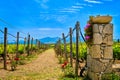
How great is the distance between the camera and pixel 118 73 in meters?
→ 9.44

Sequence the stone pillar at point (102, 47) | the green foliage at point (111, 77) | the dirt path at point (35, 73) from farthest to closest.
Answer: the dirt path at point (35, 73)
the stone pillar at point (102, 47)
the green foliage at point (111, 77)

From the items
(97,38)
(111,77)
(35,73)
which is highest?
(97,38)

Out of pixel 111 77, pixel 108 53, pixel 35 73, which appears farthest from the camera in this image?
pixel 35 73

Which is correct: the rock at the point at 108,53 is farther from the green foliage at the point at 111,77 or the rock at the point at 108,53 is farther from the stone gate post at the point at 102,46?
the green foliage at the point at 111,77

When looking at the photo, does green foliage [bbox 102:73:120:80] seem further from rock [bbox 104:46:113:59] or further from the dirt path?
the dirt path

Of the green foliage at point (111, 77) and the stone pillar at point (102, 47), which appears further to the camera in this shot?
the stone pillar at point (102, 47)

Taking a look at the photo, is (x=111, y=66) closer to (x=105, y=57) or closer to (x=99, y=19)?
(x=105, y=57)

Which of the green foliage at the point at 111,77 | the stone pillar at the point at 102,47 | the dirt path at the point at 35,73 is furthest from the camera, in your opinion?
the dirt path at the point at 35,73

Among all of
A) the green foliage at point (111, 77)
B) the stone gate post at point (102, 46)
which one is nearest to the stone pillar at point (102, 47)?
the stone gate post at point (102, 46)

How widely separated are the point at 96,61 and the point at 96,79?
1.91ft

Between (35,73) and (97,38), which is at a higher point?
(97,38)

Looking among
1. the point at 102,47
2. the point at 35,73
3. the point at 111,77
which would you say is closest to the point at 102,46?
the point at 102,47

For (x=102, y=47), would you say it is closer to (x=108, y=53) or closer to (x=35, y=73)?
(x=108, y=53)

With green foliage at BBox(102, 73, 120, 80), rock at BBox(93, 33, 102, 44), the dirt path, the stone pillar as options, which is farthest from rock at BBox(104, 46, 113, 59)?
the dirt path
